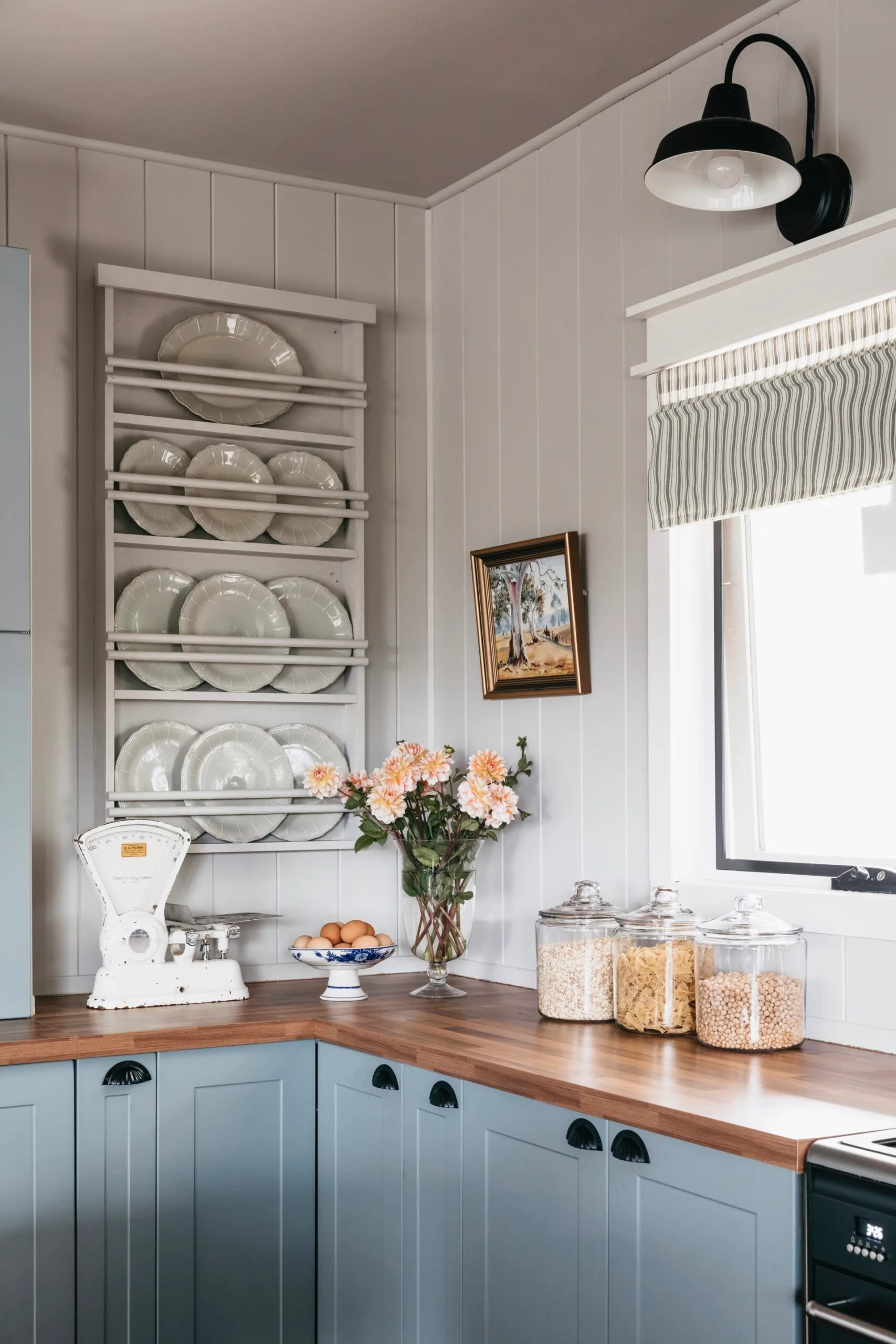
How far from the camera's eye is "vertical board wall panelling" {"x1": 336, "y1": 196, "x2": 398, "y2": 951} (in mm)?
3484

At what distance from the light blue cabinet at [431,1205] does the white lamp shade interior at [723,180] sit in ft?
5.04

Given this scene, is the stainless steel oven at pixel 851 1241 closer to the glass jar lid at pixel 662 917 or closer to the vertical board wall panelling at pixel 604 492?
the glass jar lid at pixel 662 917

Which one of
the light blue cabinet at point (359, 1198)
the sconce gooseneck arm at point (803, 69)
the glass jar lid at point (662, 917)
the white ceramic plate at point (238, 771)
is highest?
the sconce gooseneck arm at point (803, 69)

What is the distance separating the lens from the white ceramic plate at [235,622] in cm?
323

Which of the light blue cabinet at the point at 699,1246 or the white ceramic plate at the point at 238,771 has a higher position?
the white ceramic plate at the point at 238,771

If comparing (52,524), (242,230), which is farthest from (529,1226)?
(242,230)

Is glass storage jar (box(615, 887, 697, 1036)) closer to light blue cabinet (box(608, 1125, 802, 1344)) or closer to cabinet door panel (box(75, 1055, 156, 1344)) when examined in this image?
light blue cabinet (box(608, 1125, 802, 1344))

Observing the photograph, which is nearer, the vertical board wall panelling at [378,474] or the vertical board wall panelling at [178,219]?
the vertical board wall panelling at [178,219]

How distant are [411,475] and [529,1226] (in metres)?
1.99

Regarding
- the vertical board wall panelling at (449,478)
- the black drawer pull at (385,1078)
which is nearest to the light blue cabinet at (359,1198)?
the black drawer pull at (385,1078)

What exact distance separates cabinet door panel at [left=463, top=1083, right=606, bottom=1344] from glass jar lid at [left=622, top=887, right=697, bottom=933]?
17.4 inches

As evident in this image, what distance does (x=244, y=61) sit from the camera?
2.86 m

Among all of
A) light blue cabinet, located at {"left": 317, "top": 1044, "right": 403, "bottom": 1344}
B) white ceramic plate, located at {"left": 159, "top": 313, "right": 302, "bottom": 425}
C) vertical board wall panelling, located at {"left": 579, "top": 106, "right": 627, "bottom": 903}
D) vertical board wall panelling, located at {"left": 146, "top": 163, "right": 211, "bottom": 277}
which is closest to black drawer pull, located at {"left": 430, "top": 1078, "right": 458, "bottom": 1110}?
light blue cabinet, located at {"left": 317, "top": 1044, "right": 403, "bottom": 1344}

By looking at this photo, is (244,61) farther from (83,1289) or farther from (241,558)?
(83,1289)
